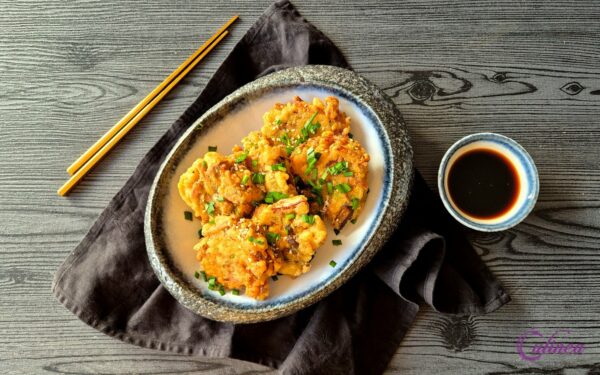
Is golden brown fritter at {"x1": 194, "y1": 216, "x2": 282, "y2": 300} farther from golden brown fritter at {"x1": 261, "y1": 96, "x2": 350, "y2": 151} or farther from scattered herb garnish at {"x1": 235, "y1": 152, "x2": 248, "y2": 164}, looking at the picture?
golden brown fritter at {"x1": 261, "y1": 96, "x2": 350, "y2": 151}

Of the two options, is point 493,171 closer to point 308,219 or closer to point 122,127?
point 308,219

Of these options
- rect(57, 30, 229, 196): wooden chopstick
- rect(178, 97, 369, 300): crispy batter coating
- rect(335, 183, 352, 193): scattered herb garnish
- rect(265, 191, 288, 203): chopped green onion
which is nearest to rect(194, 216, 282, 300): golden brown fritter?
rect(178, 97, 369, 300): crispy batter coating

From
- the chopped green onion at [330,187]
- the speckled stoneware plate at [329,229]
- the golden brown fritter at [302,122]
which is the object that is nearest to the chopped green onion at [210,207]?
the speckled stoneware plate at [329,229]

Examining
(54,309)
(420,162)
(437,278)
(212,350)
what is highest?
(420,162)

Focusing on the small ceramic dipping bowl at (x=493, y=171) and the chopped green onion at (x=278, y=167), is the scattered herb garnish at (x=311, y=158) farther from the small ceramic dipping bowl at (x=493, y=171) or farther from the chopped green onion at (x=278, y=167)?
the small ceramic dipping bowl at (x=493, y=171)

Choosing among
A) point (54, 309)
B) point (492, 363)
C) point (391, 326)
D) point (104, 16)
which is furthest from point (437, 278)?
point (104, 16)

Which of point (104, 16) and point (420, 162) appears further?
point (104, 16)

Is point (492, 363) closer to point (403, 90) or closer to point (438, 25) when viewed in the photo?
point (403, 90)
